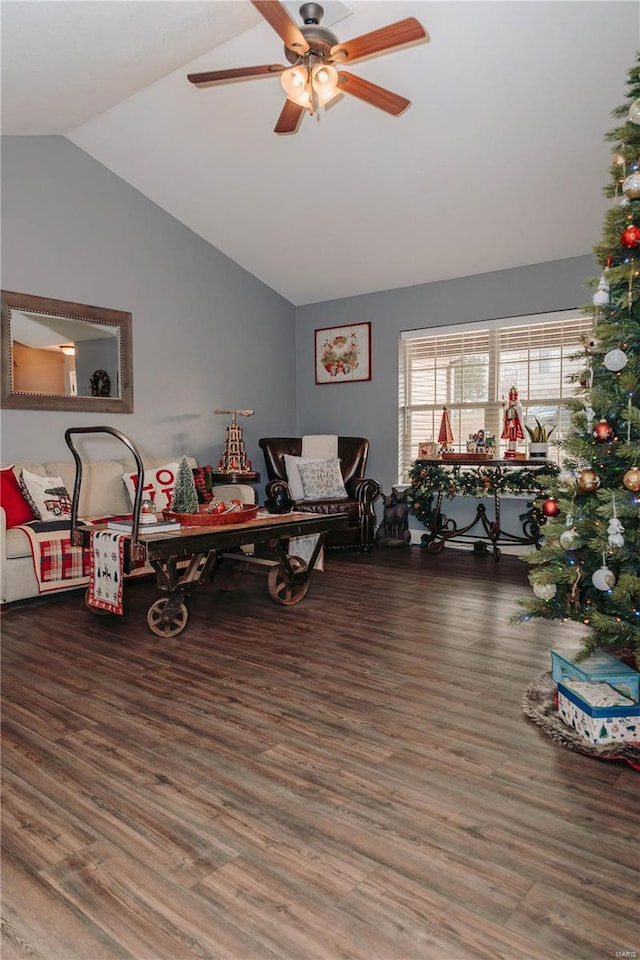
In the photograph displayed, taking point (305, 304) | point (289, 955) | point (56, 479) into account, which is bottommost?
point (289, 955)

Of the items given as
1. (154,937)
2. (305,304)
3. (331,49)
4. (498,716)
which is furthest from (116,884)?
(305,304)

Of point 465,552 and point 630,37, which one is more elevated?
point 630,37

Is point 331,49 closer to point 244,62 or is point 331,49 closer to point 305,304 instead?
point 244,62

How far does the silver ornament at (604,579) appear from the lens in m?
2.44

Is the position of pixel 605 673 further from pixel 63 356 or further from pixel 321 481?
pixel 63 356

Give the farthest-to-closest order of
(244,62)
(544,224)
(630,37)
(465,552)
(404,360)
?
(404,360), (465,552), (544,224), (244,62), (630,37)

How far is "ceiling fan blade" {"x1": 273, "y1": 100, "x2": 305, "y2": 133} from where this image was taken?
345 cm

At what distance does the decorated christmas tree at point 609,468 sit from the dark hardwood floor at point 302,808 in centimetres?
49

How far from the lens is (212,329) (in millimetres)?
6332

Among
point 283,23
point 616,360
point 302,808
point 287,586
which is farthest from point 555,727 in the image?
point 283,23

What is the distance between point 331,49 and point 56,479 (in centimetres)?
325

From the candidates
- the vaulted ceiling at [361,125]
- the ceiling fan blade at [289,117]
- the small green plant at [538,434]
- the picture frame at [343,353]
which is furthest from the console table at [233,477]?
the ceiling fan blade at [289,117]

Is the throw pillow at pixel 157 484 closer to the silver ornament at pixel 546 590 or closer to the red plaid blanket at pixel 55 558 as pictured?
the red plaid blanket at pixel 55 558

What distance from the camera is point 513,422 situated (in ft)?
18.7
